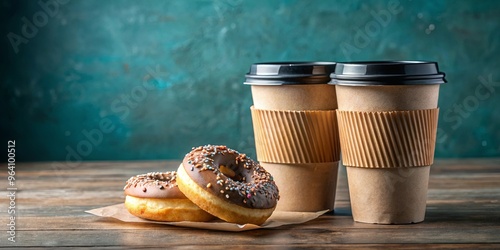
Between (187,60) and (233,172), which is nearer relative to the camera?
(233,172)

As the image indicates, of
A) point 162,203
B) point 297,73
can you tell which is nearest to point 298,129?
point 297,73

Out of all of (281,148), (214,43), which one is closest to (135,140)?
(214,43)

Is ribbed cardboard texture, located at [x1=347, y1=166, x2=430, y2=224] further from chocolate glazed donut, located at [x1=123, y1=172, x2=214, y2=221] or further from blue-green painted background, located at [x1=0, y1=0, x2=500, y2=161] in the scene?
blue-green painted background, located at [x1=0, y1=0, x2=500, y2=161]

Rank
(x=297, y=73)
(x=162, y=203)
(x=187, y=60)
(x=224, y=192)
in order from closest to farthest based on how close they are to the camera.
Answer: (x=224, y=192) < (x=162, y=203) < (x=297, y=73) < (x=187, y=60)

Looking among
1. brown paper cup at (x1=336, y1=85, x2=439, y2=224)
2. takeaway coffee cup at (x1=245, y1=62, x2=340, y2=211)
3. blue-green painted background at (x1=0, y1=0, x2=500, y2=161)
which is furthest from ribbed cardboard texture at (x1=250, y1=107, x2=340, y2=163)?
blue-green painted background at (x1=0, y1=0, x2=500, y2=161)

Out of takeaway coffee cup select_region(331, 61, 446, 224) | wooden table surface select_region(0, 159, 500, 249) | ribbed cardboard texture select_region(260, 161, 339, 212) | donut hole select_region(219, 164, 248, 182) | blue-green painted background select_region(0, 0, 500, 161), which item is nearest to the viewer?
wooden table surface select_region(0, 159, 500, 249)

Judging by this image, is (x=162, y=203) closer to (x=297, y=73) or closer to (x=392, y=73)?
(x=297, y=73)

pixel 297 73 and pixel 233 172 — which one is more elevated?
pixel 297 73
